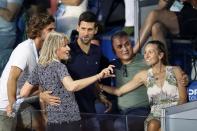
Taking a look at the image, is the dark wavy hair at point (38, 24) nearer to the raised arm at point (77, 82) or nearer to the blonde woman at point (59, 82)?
the blonde woman at point (59, 82)

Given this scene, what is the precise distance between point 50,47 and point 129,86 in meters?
0.98

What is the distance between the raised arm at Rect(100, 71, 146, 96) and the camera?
290 inches

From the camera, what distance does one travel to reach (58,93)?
274 inches

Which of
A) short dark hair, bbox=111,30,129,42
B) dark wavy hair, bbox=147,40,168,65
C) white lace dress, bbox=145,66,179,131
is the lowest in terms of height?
white lace dress, bbox=145,66,179,131

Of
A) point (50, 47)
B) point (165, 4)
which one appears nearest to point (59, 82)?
point (50, 47)

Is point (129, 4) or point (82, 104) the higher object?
point (129, 4)

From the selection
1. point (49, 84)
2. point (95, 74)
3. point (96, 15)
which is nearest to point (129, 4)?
point (96, 15)

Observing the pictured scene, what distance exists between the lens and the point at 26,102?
24.5 feet

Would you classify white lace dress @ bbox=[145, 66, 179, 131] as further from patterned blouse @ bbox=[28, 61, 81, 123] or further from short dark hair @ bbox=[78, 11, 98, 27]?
short dark hair @ bbox=[78, 11, 98, 27]

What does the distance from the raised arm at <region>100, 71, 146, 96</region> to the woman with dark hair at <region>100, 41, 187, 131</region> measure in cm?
2

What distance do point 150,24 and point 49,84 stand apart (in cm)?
132

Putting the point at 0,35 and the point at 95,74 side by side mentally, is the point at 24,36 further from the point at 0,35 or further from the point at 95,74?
the point at 95,74

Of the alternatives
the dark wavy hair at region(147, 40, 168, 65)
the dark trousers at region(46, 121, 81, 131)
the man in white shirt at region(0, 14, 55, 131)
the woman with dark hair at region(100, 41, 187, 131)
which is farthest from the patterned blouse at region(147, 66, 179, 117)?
the man in white shirt at region(0, 14, 55, 131)

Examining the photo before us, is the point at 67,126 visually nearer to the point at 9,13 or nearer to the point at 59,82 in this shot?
the point at 59,82
